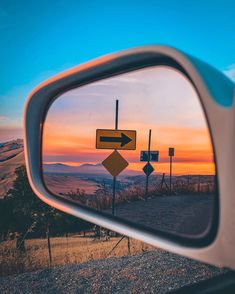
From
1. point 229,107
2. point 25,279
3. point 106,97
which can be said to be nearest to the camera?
point 229,107

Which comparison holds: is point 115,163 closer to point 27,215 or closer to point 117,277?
point 117,277

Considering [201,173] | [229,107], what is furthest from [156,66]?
[229,107]

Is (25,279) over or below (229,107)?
below

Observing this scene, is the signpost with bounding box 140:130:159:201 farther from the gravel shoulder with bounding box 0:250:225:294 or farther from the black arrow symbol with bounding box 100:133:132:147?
Answer: the gravel shoulder with bounding box 0:250:225:294

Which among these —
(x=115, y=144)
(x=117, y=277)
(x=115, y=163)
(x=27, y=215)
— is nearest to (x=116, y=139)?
(x=115, y=144)

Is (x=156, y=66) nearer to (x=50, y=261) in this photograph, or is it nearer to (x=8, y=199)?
(x=50, y=261)

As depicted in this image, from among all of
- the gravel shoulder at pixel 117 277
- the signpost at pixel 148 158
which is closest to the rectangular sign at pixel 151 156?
the signpost at pixel 148 158

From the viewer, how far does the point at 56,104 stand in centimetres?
229

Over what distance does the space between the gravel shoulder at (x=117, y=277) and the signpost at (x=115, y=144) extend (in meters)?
3.05

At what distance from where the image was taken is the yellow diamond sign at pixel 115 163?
68.7 inches

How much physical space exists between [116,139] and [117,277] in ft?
12.2

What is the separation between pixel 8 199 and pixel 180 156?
554 inches

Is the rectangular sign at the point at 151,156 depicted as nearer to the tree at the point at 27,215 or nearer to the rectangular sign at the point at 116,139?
the rectangular sign at the point at 116,139

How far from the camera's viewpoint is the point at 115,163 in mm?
1826
